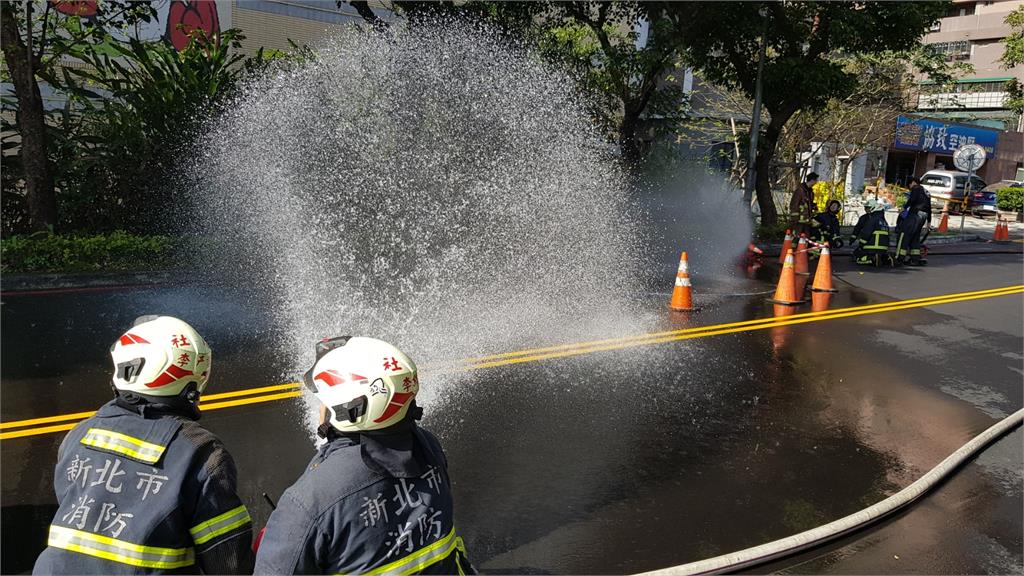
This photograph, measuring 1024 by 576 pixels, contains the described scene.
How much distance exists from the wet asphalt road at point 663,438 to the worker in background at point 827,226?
6.75m

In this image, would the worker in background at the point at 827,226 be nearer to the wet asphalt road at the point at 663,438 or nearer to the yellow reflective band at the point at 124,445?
the wet asphalt road at the point at 663,438

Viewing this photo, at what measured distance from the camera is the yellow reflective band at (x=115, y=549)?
7.72ft

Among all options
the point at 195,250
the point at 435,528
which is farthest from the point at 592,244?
the point at 435,528

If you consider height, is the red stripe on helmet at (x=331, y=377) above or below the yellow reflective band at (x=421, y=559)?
above

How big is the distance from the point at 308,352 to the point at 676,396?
143 inches

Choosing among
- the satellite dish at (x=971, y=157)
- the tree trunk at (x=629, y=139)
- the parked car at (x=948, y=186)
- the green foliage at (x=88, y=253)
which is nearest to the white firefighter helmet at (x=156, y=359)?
the green foliage at (x=88, y=253)

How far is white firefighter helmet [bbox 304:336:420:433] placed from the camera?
2271 mm

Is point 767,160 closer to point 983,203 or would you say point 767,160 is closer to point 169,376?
point 169,376

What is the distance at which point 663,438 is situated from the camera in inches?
245

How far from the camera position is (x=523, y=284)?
453 inches

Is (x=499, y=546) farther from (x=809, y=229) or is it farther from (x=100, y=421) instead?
(x=809, y=229)

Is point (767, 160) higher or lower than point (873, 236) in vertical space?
higher

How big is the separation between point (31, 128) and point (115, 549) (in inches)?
478

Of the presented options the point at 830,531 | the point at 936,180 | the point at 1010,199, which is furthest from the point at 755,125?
the point at 1010,199
